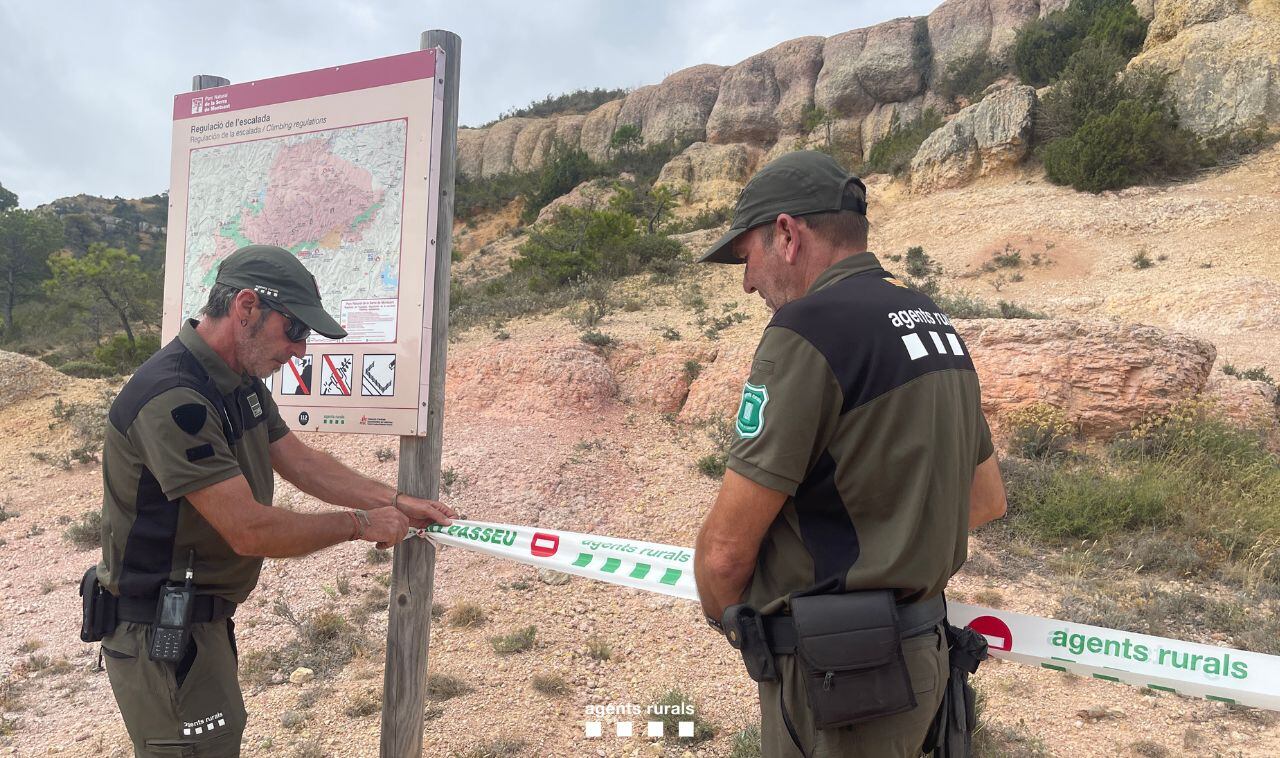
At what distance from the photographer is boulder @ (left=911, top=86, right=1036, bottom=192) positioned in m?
18.0

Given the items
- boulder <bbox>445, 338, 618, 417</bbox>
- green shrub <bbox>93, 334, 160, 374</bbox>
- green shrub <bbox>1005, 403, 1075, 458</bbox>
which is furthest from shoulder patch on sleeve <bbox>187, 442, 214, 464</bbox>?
green shrub <bbox>93, 334, 160, 374</bbox>

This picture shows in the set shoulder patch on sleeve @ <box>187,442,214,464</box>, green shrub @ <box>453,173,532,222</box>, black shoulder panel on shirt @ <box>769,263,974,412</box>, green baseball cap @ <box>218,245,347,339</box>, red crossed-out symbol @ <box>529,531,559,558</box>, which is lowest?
red crossed-out symbol @ <box>529,531,559,558</box>

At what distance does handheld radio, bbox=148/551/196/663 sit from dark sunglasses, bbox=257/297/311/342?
0.75 metres

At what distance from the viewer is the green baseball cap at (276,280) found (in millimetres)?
2146

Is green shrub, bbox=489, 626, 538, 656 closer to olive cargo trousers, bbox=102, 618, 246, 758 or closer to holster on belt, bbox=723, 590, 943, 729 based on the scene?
olive cargo trousers, bbox=102, 618, 246, 758

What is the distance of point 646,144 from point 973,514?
1439 inches

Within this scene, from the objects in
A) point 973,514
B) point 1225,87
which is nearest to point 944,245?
point 1225,87

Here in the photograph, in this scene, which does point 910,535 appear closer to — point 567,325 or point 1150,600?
point 1150,600

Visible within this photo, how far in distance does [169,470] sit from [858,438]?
170cm

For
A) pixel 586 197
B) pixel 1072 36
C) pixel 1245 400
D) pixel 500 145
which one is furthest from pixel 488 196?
pixel 1245 400

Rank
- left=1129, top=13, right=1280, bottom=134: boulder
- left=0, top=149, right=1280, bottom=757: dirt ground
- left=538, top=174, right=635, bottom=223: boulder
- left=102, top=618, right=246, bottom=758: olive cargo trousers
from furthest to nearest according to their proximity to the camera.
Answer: left=538, top=174, right=635, bottom=223: boulder
left=1129, top=13, right=1280, bottom=134: boulder
left=0, top=149, right=1280, bottom=757: dirt ground
left=102, top=618, right=246, bottom=758: olive cargo trousers

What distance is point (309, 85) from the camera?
2.88 metres

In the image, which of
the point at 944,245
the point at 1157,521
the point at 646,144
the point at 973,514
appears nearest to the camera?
the point at 973,514

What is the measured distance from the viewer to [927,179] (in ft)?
62.7
